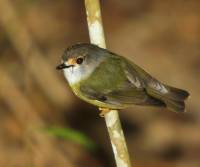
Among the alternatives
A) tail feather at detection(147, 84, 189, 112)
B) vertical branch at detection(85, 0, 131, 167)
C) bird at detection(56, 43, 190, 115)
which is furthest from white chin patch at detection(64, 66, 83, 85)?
vertical branch at detection(85, 0, 131, 167)

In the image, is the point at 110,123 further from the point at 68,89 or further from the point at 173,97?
the point at 68,89

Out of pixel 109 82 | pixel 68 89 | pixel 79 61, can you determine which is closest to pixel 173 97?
pixel 109 82

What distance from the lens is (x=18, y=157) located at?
424 inches

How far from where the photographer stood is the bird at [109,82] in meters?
7.54

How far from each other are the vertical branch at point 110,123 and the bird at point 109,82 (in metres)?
0.54

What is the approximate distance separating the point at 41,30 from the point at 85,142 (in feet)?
17.3

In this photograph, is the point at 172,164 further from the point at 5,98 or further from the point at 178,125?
the point at 5,98

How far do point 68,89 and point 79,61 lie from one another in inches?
145

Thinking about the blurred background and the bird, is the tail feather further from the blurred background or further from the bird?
the blurred background

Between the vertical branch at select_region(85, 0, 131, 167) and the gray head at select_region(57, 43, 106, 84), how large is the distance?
1.99 feet

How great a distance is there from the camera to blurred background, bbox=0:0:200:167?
1036cm

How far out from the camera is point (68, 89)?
11344 millimetres

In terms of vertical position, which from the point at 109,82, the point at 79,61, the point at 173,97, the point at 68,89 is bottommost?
the point at 68,89

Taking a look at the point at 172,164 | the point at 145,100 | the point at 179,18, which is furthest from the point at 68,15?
the point at 145,100
